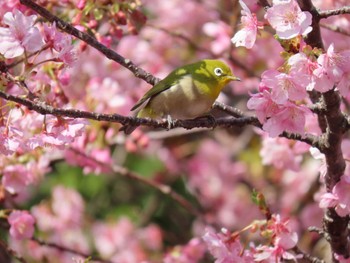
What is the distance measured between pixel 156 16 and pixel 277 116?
3.76 metres

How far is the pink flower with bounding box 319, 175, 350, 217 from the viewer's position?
2.22 m

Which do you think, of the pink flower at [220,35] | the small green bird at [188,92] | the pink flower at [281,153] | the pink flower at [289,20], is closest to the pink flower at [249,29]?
the pink flower at [289,20]

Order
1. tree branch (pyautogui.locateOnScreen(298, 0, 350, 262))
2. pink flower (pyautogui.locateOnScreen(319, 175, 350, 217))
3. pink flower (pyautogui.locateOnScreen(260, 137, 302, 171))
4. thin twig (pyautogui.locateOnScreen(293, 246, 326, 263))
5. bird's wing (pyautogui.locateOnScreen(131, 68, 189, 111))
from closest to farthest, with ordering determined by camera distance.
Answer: tree branch (pyautogui.locateOnScreen(298, 0, 350, 262)), pink flower (pyautogui.locateOnScreen(319, 175, 350, 217)), thin twig (pyautogui.locateOnScreen(293, 246, 326, 263)), bird's wing (pyautogui.locateOnScreen(131, 68, 189, 111)), pink flower (pyautogui.locateOnScreen(260, 137, 302, 171))

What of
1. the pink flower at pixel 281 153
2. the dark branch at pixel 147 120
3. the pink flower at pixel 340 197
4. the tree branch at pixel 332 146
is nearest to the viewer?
the dark branch at pixel 147 120

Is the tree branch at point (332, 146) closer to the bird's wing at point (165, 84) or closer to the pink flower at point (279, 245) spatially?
the pink flower at point (279, 245)

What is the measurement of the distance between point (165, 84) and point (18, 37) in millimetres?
793

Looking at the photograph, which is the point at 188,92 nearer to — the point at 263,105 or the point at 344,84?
the point at 263,105

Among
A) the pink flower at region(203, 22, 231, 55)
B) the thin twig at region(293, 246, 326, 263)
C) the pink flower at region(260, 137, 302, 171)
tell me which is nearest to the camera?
the thin twig at region(293, 246, 326, 263)

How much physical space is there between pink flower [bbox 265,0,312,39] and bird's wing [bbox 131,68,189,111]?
2.31 feet

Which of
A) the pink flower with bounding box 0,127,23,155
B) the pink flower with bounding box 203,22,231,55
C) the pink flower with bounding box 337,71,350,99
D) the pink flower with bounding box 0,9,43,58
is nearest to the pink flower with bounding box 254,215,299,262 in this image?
the pink flower with bounding box 337,71,350,99

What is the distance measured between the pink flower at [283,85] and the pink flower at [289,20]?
10cm

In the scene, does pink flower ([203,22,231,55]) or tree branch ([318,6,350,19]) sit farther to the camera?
pink flower ([203,22,231,55])

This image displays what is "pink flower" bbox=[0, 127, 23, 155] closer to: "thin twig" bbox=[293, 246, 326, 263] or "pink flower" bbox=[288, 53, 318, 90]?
"pink flower" bbox=[288, 53, 318, 90]

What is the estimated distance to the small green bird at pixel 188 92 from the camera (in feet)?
8.79
